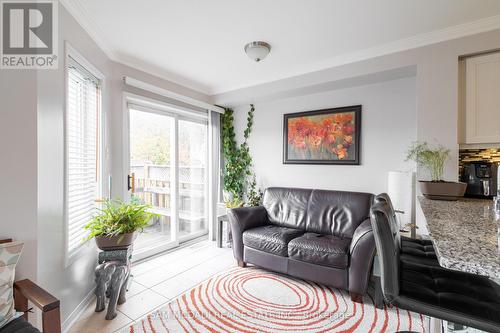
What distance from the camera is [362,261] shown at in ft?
7.18

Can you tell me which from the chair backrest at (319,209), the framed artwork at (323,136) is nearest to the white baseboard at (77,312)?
the chair backrest at (319,209)

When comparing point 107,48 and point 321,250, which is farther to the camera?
point 107,48

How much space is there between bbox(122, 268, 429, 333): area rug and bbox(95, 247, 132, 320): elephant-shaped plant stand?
307 mm

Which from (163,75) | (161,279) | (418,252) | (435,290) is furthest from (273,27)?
(161,279)

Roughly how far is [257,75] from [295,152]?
1.26 m

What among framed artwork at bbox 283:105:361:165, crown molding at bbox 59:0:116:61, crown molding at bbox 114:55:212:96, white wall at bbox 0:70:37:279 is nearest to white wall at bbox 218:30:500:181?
framed artwork at bbox 283:105:361:165

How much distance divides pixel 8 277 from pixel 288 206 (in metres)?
2.74

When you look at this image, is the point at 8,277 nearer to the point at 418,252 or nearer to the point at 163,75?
the point at 418,252

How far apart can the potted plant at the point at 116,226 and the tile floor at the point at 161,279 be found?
554 millimetres

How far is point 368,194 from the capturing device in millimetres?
2887

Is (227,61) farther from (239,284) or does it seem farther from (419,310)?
(419,310)

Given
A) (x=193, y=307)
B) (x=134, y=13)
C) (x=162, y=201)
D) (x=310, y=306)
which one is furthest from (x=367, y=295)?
(x=134, y=13)

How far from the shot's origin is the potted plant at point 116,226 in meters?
2.14

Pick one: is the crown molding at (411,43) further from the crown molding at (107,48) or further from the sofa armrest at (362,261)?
the sofa armrest at (362,261)
